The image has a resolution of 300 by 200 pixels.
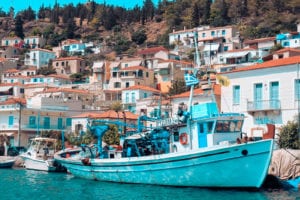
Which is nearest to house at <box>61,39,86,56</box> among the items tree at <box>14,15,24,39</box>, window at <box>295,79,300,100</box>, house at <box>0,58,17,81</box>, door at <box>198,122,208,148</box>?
house at <box>0,58,17,81</box>

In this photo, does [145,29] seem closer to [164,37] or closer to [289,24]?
[164,37]

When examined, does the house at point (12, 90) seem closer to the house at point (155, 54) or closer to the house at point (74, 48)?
the house at point (155, 54)

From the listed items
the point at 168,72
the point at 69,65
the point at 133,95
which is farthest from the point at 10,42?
the point at 133,95

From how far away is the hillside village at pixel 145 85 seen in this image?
34.1 meters

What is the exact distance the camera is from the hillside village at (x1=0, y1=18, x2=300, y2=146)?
3409cm

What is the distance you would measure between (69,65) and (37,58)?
9.61 metres

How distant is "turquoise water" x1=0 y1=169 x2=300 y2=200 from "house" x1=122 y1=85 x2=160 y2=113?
3113 cm

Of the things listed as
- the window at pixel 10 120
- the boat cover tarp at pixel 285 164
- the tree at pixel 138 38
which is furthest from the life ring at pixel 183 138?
the tree at pixel 138 38

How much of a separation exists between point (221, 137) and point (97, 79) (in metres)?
54.7

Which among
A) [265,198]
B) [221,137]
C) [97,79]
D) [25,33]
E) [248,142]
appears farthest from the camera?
[25,33]

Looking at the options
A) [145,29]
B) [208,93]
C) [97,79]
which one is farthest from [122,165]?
[145,29]

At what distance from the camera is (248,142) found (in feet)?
83.2

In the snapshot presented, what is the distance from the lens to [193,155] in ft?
86.1

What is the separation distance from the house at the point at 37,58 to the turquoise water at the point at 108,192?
7292 centimetres
